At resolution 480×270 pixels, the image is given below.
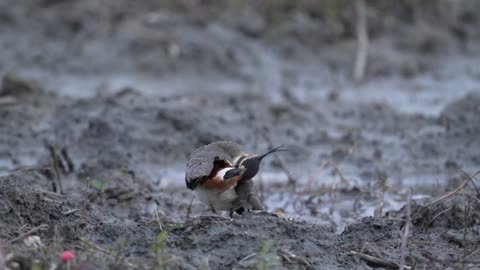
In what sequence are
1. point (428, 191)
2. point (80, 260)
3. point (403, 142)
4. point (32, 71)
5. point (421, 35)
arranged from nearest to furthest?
point (80, 260) → point (428, 191) → point (403, 142) → point (32, 71) → point (421, 35)

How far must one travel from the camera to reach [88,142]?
8188mm

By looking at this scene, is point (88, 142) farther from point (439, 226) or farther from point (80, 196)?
point (439, 226)

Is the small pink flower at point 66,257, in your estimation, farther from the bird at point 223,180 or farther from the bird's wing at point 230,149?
the bird's wing at point 230,149

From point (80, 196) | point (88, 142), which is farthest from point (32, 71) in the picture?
point (80, 196)

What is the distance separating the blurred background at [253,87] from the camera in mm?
8109

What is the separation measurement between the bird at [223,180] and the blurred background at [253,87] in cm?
166

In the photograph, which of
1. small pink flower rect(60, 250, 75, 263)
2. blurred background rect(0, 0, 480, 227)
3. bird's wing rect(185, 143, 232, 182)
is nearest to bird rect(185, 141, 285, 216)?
Answer: bird's wing rect(185, 143, 232, 182)

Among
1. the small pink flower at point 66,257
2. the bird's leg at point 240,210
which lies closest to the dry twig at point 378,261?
the bird's leg at point 240,210

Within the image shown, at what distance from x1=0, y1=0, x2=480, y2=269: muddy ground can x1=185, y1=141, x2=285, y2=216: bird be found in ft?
0.96

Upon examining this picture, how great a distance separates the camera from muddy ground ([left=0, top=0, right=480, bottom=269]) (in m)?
4.84

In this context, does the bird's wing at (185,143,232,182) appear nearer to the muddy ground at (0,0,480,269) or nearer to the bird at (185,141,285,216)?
the bird at (185,141,285,216)

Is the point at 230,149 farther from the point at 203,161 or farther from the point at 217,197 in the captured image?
the point at 217,197


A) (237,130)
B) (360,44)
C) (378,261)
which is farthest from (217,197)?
(360,44)

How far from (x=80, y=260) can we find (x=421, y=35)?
844 centimetres
